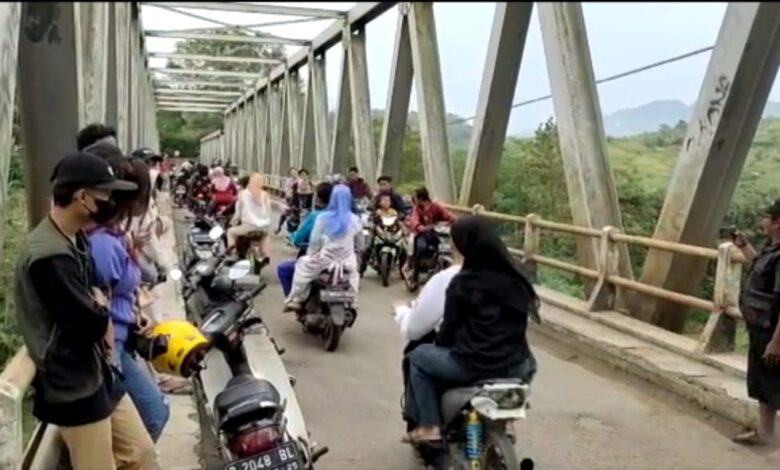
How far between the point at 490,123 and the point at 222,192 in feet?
13.4

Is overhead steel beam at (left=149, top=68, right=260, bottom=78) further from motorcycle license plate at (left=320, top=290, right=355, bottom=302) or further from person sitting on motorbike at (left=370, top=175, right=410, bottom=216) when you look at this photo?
motorcycle license plate at (left=320, top=290, right=355, bottom=302)

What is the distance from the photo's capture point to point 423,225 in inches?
360

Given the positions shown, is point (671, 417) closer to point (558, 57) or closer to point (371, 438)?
point (371, 438)

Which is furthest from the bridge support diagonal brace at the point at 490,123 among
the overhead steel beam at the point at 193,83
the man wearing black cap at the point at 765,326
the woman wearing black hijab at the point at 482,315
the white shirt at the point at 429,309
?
the overhead steel beam at the point at 193,83

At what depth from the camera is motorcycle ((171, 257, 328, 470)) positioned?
3.03 meters

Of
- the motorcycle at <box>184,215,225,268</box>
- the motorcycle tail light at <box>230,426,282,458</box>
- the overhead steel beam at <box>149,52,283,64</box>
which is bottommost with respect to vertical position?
the motorcycle tail light at <box>230,426,282,458</box>

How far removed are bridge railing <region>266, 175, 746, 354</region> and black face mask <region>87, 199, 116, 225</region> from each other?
3.88 metres

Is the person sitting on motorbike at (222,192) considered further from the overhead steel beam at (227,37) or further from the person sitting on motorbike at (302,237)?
the overhead steel beam at (227,37)

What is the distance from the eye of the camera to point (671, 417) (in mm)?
4922

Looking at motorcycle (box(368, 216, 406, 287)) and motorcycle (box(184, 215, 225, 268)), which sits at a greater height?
motorcycle (box(184, 215, 225, 268))

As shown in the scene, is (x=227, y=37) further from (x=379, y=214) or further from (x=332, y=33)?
(x=379, y=214)

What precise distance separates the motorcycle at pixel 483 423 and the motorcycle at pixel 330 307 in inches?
110

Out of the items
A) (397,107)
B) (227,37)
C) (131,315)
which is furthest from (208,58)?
(131,315)

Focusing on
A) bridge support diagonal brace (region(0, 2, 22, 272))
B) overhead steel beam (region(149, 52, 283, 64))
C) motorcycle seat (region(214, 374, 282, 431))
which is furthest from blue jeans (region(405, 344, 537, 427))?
overhead steel beam (region(149, 52, 283, 64))
